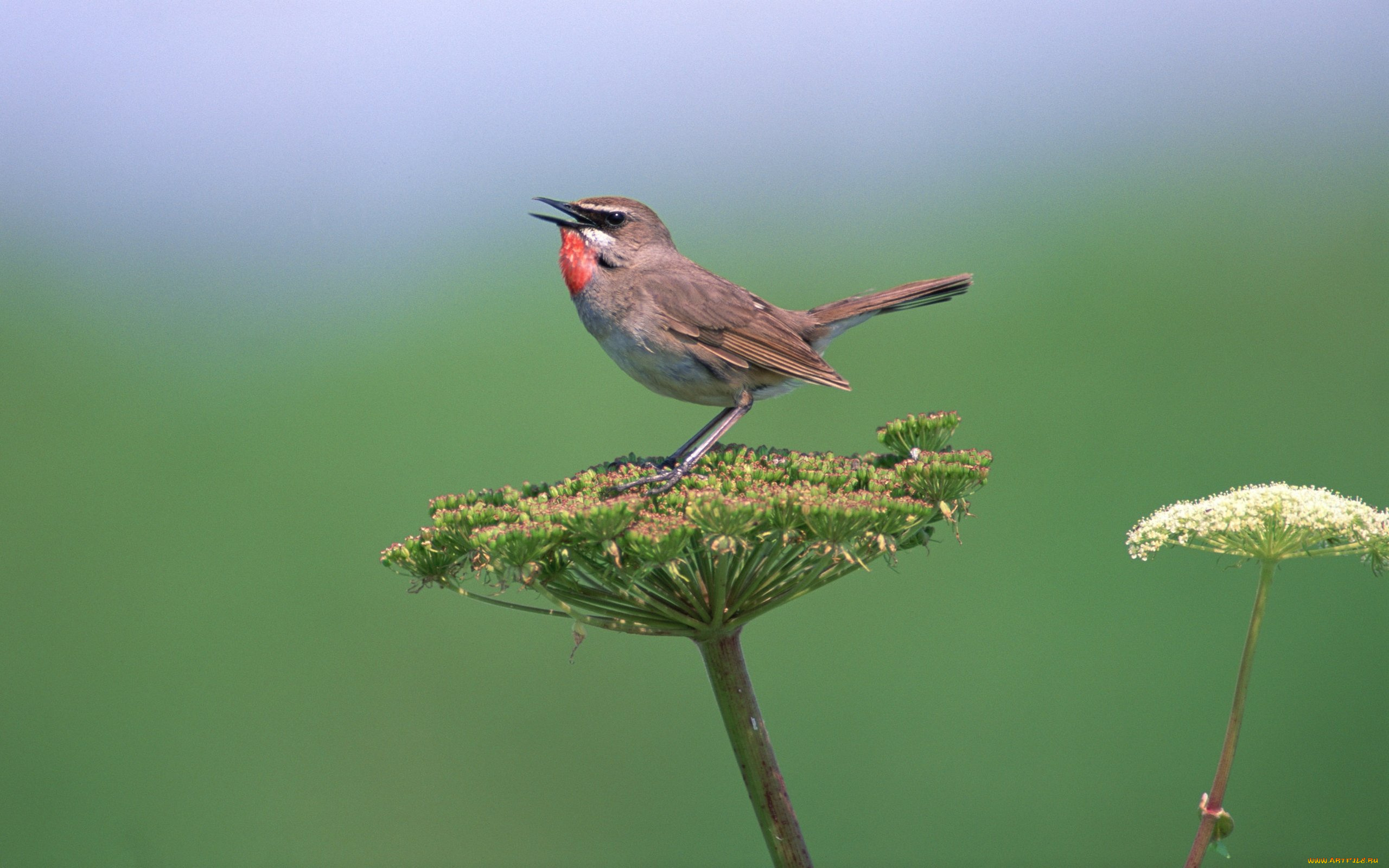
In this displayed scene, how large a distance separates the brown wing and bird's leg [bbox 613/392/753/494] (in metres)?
0.22

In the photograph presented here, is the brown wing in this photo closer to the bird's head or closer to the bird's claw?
the bird's head

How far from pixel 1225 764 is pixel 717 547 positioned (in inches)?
58.4

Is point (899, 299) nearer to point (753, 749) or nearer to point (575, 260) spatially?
point (575, 260)

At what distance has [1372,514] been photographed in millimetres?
2850

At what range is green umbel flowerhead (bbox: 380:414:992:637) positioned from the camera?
288 centimetres

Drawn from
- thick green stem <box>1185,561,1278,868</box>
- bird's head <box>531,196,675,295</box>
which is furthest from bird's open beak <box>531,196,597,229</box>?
thick green stem <box>1185,561,1278,868</box>

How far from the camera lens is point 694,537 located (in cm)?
298

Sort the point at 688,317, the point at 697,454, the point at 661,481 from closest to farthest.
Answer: the point at 661,481, the point at 697,454, the point at 688,317

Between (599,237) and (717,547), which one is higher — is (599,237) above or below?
above

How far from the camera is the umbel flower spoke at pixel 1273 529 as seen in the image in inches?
111

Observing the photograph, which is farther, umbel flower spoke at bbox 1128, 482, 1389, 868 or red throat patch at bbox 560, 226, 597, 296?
red throat patch at bbox 560, 226, 597, 296

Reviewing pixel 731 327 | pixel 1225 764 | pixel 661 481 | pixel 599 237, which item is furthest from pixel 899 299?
pixel 1225 764

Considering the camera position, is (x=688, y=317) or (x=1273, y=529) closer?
(x=1273, y=529)

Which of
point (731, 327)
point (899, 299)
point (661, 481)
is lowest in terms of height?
point (661, 481)
